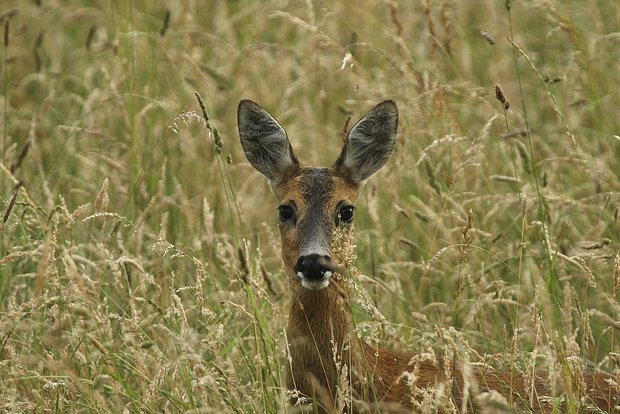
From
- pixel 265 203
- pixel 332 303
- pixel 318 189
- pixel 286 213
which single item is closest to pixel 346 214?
pixel 318 189

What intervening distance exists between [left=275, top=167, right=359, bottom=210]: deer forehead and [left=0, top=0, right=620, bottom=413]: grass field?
13.6 inches

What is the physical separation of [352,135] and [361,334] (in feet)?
4.06

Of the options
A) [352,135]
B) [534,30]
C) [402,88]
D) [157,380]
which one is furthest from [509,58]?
[157,380]

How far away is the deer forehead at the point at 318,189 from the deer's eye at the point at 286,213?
41 mm

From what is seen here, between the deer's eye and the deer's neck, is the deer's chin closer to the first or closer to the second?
the deer's neck

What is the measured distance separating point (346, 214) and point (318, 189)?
6.7 inches

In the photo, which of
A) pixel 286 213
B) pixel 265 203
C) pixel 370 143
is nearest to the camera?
pixel 286 213

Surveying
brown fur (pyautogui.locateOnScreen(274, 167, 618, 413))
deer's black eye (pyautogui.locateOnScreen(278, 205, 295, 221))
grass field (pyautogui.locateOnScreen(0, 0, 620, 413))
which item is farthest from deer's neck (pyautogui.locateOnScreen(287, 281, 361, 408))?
deer's black eye (pyautogui.locateOnScreen(278, 205, 295, 221))

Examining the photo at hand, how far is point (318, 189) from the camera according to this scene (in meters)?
5.38

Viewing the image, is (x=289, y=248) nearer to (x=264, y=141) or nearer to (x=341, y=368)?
(x=341, y=368)

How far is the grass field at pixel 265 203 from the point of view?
4.55 m

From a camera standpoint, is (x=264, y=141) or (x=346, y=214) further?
(x=264, y=141)

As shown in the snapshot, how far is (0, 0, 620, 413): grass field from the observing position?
455 cm

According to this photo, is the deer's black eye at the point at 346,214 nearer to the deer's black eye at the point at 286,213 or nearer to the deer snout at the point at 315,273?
the deer's black eye at the point at 286,213
